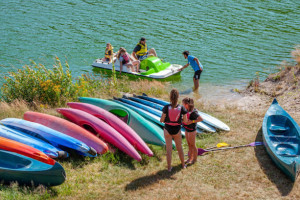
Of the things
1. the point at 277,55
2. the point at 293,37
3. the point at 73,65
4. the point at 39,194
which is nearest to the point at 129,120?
the point at 39,194

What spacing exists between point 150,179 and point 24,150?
7.96 feet

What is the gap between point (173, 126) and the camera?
21.5 feet

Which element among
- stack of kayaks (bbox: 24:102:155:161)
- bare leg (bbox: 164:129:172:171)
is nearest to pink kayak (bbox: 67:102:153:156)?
stack of kayaks (bbox: 24:102:155:161)

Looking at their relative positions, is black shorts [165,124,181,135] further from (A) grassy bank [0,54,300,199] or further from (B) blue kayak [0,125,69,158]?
(B) blue kayak [0,125,69,158]

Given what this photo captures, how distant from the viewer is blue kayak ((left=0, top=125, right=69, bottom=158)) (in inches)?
264

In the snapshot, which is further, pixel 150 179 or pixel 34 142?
pixel 34 142

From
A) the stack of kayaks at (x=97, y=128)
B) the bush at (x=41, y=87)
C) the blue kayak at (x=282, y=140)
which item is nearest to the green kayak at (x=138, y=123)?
the stack of kayaks at (x=97, y=128)

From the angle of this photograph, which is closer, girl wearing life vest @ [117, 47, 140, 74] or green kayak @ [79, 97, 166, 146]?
green kayak @ [79, 97, 166, 146]

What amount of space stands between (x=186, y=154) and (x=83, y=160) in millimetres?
2327

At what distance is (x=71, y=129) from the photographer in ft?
24.8

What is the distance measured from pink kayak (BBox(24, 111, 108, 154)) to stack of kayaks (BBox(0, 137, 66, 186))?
A: 1264 mm

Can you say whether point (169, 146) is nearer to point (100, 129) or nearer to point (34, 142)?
point (100, 129)

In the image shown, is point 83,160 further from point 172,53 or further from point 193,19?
point 193,19

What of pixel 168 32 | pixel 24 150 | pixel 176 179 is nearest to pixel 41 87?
pixel 24 150
